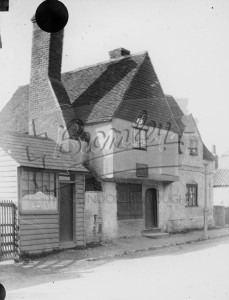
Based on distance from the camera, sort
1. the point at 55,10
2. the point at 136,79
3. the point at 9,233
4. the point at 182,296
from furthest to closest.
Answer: the point at 136,79, the point at 9,233, the point at 182,296, the point at 55,10

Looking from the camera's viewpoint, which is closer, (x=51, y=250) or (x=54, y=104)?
(x=51, y=250)

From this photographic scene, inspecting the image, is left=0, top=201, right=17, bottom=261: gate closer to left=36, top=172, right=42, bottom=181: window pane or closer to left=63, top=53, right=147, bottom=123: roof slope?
left=36, top=172, right=42, bottom=181: window pane

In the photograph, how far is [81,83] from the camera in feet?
61.9

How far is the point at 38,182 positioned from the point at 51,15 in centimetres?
772

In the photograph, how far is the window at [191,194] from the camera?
22656 millimetres

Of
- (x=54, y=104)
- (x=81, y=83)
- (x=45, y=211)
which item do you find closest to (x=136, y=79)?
(x=81, y=83)

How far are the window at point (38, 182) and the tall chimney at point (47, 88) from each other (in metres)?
3.74

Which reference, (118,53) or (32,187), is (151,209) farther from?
(32,187)

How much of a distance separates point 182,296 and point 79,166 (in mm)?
7974

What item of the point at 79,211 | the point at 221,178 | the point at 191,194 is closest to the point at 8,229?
the point at 79,211

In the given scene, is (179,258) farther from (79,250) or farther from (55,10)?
(55,10)

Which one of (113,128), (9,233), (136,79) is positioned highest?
(136,79)

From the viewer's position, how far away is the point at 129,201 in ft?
60.6

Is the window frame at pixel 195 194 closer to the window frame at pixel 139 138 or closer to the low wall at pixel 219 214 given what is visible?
the low wall at pixel 219 214
